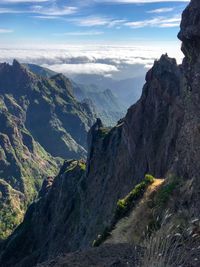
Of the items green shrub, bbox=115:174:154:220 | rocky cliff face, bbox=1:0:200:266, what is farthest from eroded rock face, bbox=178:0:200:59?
green shrub, bbox=115:174:154:220

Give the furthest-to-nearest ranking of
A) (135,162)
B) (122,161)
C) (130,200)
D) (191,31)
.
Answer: (122,161)
(135,162)
(191,31)
(130,200)

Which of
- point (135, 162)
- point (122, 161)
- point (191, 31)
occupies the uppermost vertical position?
point (191, 31)

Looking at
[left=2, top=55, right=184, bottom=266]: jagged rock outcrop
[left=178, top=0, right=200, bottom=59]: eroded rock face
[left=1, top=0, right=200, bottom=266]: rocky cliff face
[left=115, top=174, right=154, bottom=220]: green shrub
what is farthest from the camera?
[left=2, top=55, right=184, bottom=266]: jagged rock outcrop

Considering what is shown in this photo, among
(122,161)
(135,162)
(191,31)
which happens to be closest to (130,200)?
(191,31)

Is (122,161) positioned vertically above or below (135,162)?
below

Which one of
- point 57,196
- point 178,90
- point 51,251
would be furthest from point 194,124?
point 57,196

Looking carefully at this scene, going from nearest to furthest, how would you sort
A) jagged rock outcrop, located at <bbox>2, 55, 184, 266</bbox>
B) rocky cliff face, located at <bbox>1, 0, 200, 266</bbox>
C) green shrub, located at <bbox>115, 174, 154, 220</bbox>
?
rocky cliff face, located at <bbox>1, 0, 200, 266</bbox> < green shrub, located at <bbox>115, 174, 154, 220</bbox> < jagged rock outcrop, located at <bbox>2, 55, 184, 266</bbox>

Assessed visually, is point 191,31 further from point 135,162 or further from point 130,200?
point 135,162

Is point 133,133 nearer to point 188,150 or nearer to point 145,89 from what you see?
point 145,89

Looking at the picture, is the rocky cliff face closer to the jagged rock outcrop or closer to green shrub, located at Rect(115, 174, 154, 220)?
the jagged rock outcrop
